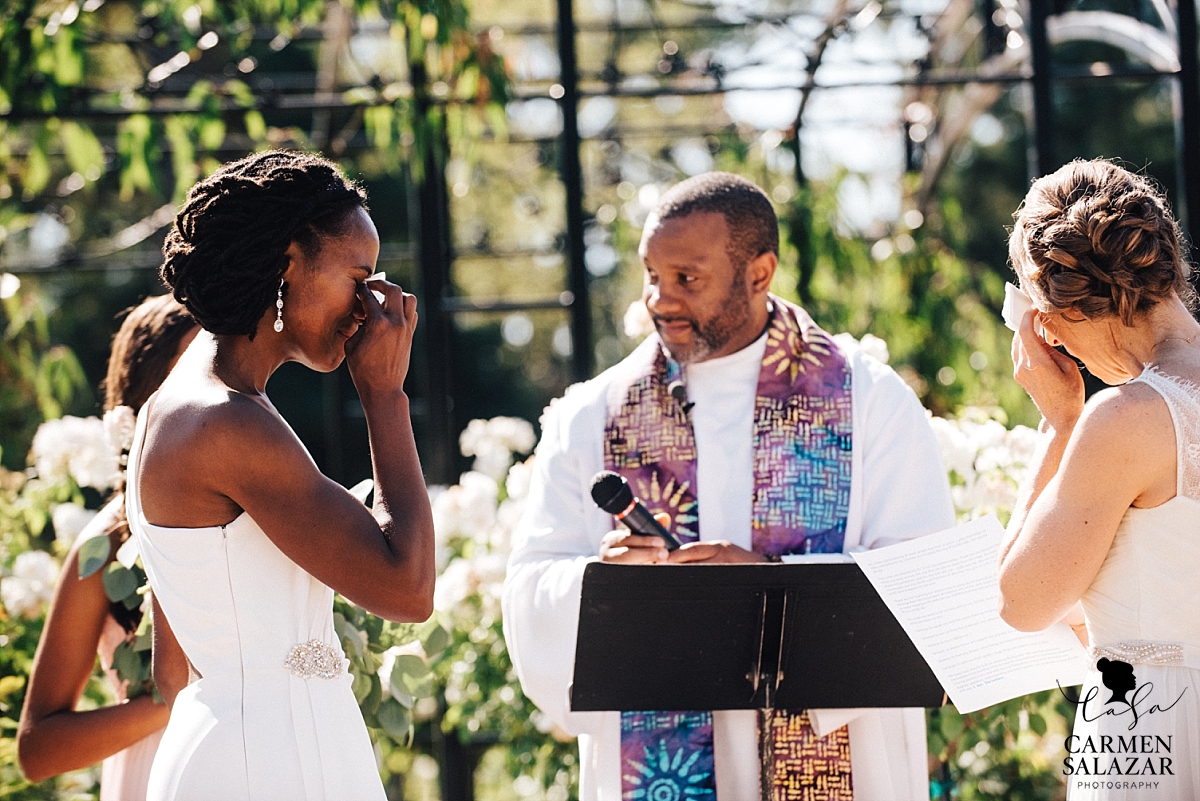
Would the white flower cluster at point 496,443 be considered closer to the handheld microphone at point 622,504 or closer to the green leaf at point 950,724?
the green leaf at point 950,724

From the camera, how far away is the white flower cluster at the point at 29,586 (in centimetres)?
423

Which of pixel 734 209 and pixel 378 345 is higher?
pixel 734 209

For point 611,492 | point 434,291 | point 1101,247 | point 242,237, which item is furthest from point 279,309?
point 434,291

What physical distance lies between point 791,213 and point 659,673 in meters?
4.17

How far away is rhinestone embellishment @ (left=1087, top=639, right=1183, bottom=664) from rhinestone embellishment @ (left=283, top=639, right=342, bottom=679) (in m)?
1.46

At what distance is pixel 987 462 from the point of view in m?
4.41

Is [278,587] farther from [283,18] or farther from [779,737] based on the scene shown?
[283,18]

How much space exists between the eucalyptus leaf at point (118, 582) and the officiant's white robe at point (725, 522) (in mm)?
1056

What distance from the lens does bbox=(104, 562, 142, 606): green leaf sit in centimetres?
306

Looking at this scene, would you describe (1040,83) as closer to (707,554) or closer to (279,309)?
(707,554)

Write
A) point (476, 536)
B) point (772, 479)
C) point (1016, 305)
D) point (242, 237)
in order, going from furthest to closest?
point (476, 536) → point (772, 479) → point (1016, 305) → point (242, 237)

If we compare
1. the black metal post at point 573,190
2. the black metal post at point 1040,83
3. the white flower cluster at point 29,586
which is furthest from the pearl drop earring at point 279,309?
the black metal post at point 1040,83

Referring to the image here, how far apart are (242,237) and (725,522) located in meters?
1.83

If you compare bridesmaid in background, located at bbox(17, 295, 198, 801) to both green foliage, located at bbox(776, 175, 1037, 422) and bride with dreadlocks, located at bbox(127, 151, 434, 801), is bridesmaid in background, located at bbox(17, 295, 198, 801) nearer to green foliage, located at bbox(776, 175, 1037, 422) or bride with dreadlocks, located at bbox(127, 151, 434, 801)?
bride with dreadlocks, located at bbox(127, 151, 434, 801)
